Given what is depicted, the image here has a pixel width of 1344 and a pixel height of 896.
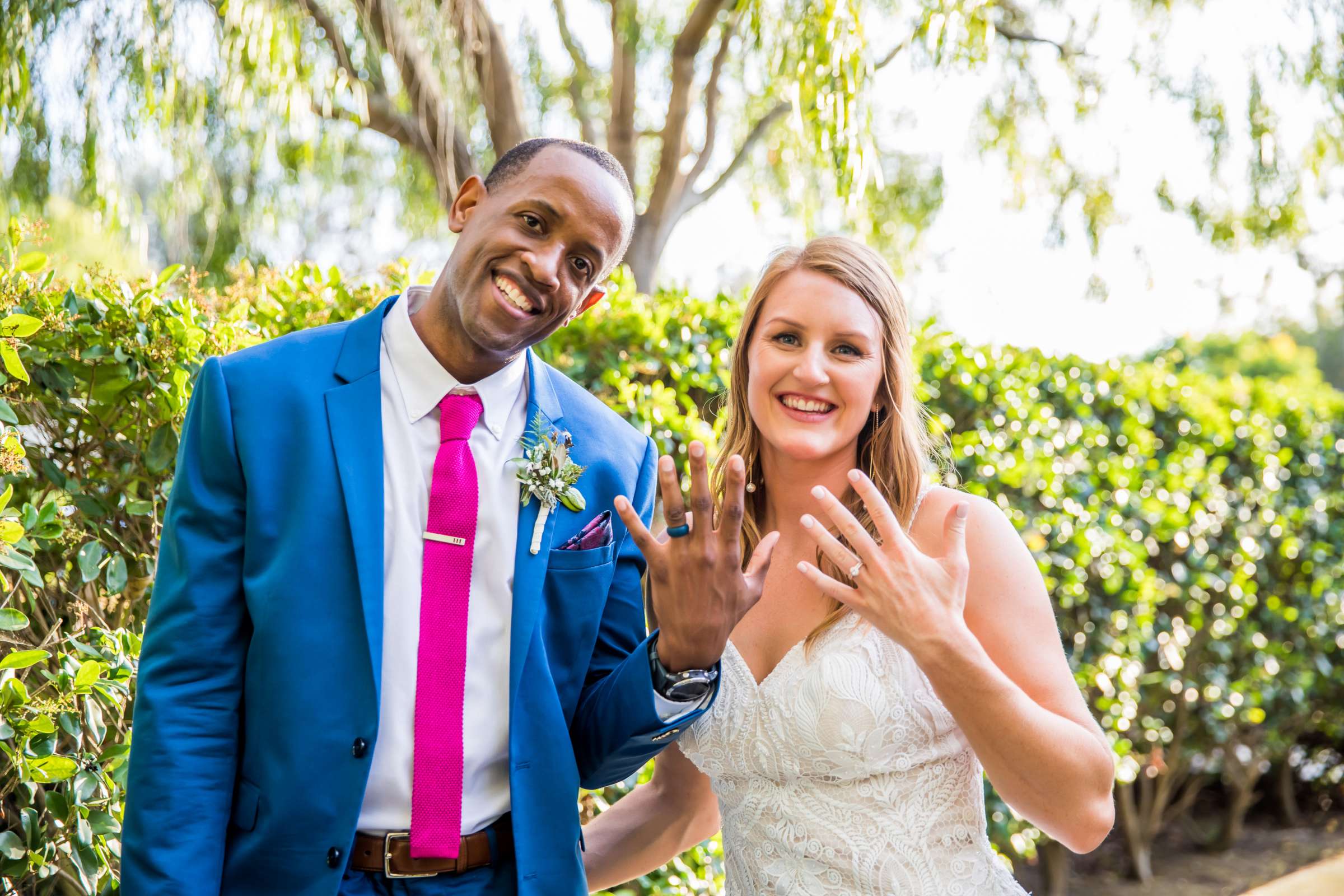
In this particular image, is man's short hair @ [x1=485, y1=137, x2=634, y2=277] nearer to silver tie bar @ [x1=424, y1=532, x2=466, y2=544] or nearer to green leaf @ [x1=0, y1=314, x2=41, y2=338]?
silver tie bar @ [x1=424, y1=532, x2=466, y2=544]

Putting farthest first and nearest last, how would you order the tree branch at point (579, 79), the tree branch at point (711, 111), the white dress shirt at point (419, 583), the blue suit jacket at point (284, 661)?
the tree branch at point (579, 79)
the tree branch at point (711, 111)
the white dress shirt at point (419, 583)
the blue suit jacket at point (284, 661)

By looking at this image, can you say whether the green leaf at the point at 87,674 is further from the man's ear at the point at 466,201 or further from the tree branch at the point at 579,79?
the tree branch at the point at 579,79

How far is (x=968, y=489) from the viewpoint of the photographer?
166 inches

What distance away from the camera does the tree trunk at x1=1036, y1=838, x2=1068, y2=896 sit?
4984 mm

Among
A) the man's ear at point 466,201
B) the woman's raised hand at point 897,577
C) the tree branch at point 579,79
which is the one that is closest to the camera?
the woman's raised hand at point 897,577

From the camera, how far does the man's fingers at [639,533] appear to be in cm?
175

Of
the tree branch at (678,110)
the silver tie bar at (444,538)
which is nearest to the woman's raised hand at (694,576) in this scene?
the silver tie bar at (444,538)

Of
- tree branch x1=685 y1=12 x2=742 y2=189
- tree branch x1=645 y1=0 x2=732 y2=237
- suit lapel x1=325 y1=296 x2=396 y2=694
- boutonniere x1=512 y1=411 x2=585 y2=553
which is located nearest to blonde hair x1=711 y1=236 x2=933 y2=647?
boutonniere x1=512 y1=411 x2=585 y2=553

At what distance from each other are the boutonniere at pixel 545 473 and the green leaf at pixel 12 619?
95cm

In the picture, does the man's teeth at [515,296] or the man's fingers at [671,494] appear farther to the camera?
the man's teeth at [515,296]

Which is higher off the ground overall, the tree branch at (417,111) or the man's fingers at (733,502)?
the tree branch at (417,111)

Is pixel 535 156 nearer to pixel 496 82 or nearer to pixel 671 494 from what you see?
pixel 671 494

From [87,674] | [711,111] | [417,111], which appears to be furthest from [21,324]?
[711,111]

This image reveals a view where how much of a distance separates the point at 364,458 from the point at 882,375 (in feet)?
4.02
